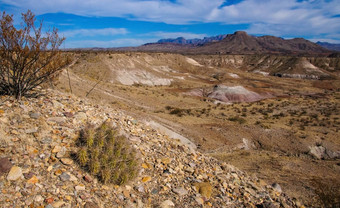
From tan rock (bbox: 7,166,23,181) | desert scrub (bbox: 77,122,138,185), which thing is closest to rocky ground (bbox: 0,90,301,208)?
tan rock (bbox: 7,166,23,181)

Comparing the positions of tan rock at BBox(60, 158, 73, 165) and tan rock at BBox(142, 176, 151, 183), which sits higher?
tan rock at BBox(60, 158, 73, 165)

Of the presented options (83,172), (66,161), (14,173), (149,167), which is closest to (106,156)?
(83,172)

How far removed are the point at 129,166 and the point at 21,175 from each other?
2256 millimetres

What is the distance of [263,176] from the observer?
33.9 ft

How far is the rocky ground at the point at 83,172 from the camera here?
4453 mm

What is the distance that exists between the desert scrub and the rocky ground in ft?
0.58

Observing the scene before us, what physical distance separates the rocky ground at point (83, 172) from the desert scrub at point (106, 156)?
7.0 inches

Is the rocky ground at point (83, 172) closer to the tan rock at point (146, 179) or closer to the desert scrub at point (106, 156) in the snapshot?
the tan rock at point (146, 179)

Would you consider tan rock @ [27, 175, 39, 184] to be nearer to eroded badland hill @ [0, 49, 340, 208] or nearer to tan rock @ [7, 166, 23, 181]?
eroded badland hill @ [0, 49, 340, 208]

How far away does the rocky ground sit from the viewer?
445cm

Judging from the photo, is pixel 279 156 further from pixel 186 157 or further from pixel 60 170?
pixel 60 170

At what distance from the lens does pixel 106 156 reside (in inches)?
208

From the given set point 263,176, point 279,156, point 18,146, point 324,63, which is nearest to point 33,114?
point 18,146

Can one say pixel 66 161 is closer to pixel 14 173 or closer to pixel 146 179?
pixel 14 173
